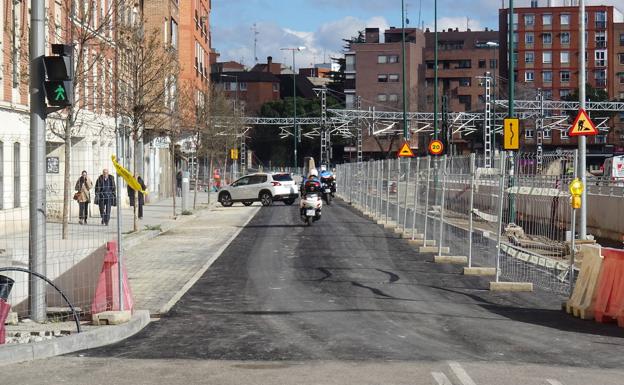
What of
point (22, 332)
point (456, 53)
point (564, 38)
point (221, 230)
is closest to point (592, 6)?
point (564, 38)

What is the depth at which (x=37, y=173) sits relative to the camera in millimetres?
11672

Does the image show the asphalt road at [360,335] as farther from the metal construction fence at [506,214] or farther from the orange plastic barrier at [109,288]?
the metal construction fence at [506,214]

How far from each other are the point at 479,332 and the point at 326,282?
5.48 metres

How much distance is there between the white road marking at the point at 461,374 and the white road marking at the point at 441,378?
116 mm

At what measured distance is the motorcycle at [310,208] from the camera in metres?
31.3

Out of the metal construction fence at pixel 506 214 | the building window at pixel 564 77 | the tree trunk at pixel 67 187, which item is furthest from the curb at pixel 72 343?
the building window at pixel 564 77

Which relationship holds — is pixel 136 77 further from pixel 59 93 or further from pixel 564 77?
pixel 564 77

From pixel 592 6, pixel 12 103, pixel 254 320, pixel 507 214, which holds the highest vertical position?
pixel 592 6

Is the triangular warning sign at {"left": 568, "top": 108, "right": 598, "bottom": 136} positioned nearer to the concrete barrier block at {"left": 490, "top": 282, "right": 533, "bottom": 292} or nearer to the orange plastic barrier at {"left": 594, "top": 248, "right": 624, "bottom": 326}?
the concrete barrier block at {"left": 490, "top": 282, "right": 533, "bottom": 292}

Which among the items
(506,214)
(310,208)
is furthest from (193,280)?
(310,208)

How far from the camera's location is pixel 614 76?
10281 cm

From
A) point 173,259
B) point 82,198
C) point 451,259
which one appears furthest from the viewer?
point 173,259

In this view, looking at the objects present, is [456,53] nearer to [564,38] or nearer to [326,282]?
[564,38]

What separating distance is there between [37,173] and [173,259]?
9.39m
